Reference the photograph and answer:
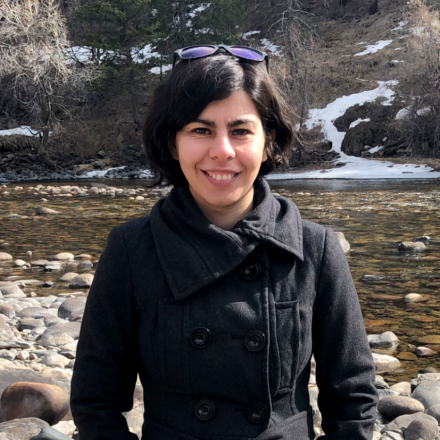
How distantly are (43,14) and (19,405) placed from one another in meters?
20.8

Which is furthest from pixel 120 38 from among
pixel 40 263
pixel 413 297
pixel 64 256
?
pixel 413 297

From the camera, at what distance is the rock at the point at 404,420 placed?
8.07 feet

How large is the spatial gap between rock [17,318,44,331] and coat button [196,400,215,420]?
2942 millimetres

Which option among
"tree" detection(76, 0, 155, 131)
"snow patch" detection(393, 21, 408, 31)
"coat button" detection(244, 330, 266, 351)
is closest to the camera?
"coat button" detection(244, 330, 266, 351)

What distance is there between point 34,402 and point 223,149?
148cm

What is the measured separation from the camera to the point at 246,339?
4.33 ft

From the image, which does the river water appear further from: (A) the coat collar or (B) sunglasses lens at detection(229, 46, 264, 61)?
(B) sunglasses lens at detection(229, 46, 264, 61)

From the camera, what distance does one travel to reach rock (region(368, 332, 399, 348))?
3.64 m

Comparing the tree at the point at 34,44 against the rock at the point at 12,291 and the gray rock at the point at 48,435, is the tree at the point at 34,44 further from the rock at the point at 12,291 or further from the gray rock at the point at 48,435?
the gray rock at the point at 48,435

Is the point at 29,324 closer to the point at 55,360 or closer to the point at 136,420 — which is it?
the point at 55,360

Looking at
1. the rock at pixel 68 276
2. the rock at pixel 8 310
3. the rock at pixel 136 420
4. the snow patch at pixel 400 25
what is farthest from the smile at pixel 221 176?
the snow patch at pixel 400 25

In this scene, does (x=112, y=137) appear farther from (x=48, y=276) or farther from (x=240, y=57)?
(x=240, y=57)

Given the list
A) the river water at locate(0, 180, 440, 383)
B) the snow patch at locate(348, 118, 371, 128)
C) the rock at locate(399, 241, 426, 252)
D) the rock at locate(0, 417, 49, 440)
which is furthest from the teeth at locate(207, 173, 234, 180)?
the snow patch at locate(348, 118, 371, 128)

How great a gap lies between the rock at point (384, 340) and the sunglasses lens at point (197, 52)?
262 centimetres
